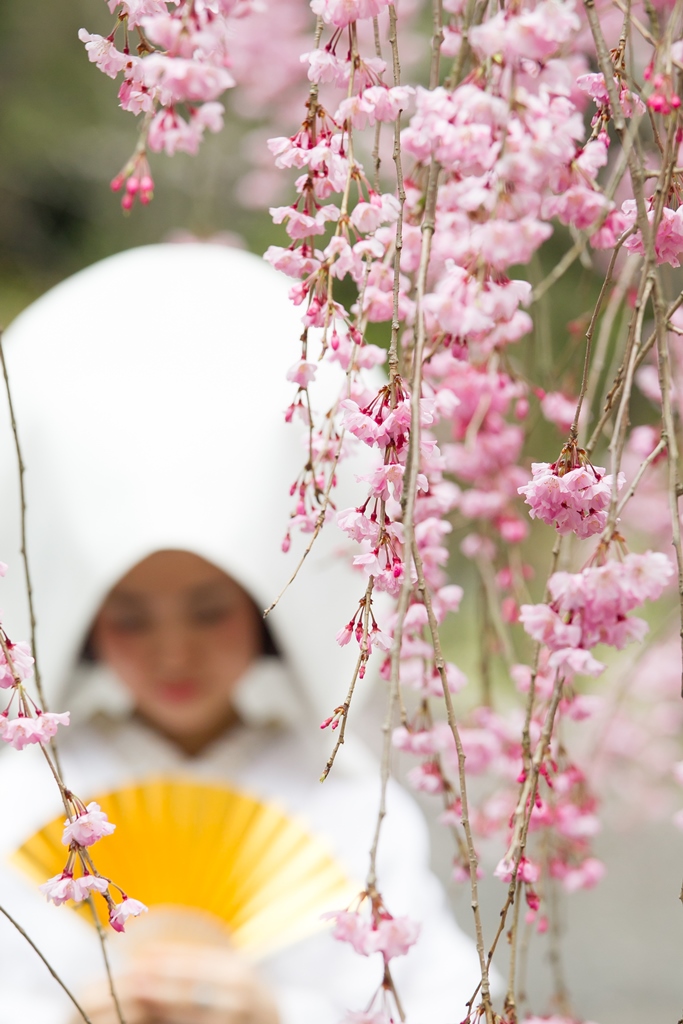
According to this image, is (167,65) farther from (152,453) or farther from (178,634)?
(178,634)

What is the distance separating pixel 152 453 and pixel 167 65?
0.62 meters

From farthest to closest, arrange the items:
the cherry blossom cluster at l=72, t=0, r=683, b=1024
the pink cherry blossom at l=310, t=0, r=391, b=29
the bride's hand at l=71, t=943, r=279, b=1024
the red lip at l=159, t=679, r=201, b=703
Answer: the red lip at l=159, t=679, r=201, b=703, the bride's hand at l=71, t=943, r=279, b=1024, the pink cherry blossom at l=310, t=0, r=391, b=29, the cherry blossom cluster at l=72, t=0, r=683, b=1024

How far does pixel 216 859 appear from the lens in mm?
1172

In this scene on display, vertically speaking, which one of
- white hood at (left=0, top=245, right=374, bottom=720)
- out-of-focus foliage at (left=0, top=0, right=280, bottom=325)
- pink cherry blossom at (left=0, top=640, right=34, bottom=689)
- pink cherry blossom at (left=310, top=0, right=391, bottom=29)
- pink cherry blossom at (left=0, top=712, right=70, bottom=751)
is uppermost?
out-of-focus foliage at (left=0, top=0, right=280, bottom=325)

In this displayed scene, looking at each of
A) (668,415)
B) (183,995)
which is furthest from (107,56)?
(183,995)

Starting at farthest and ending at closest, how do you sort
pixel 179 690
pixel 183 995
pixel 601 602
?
pixel 179 690 < pixel 183 995 < pixel 601 602

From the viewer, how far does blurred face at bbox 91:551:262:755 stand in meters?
1.11

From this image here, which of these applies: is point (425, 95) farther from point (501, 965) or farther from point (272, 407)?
point (501, 965)

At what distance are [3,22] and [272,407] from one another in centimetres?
334

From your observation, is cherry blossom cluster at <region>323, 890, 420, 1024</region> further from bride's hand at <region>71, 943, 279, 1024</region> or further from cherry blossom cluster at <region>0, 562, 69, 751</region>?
bride's hand at <region>71, 943, 279, 1024</region>

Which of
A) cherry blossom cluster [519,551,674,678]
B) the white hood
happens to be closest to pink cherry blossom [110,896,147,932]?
cherry blossom cluster [519,551,674,678]

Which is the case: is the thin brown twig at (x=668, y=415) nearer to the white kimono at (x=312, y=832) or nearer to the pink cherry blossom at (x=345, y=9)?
the pink cherry blossom at (x=345, y=9)

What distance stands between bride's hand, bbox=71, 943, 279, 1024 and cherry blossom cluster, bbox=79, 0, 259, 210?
735mm

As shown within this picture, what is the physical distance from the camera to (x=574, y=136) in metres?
0.40
